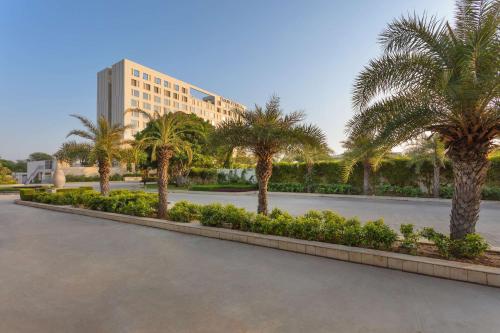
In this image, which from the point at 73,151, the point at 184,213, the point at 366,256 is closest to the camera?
the point at 366,256

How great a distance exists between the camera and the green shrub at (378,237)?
16.7ft

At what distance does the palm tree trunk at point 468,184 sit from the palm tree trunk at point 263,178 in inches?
188

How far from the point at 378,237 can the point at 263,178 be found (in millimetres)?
3959

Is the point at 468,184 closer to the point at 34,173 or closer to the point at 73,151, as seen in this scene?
the point at 73,151

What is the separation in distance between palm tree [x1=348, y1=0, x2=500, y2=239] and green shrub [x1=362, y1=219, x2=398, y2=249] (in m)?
1.27

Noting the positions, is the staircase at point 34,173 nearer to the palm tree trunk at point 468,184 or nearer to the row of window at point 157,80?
the row of window at point 157,80

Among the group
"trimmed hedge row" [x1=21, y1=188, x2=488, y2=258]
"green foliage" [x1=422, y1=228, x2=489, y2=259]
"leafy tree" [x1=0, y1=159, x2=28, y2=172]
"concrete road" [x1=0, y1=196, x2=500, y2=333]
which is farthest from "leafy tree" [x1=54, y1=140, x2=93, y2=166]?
"leafy tree" [x1=0, y1=159, x2=28, y2=172]

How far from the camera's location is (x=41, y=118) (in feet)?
116

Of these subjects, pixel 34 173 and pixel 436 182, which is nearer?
pixel 436 182

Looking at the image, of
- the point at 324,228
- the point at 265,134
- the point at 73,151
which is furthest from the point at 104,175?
the point at 324,228

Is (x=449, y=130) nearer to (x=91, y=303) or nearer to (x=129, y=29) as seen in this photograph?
(x=91, y=303)

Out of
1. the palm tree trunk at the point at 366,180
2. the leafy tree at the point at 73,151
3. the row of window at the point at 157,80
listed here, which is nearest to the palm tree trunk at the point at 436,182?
the palm tree trunk at the point at 366,180

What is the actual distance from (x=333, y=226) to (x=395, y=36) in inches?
169

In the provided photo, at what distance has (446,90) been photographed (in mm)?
4281
